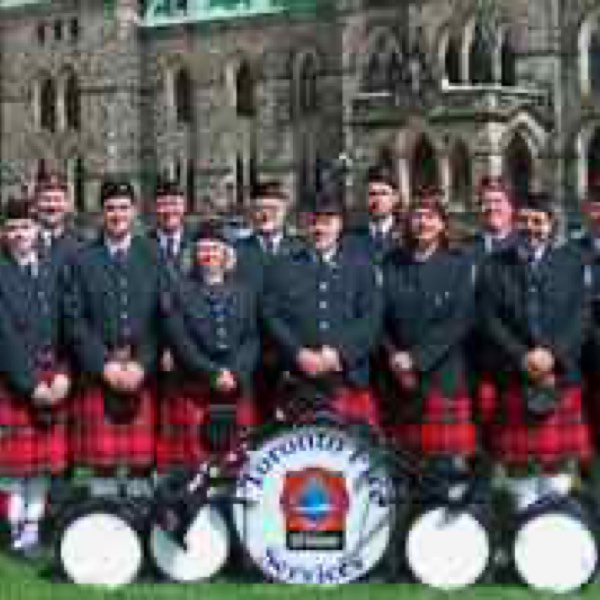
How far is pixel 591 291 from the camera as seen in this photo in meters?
10.0

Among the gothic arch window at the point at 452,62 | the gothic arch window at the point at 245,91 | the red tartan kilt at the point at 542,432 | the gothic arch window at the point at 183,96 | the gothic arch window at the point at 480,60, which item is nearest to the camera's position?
the red tartan kilt at the point at 542,432

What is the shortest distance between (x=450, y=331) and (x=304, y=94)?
3762 cm

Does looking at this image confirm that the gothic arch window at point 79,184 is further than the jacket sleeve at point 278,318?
Yes

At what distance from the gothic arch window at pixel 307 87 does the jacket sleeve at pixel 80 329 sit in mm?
36705

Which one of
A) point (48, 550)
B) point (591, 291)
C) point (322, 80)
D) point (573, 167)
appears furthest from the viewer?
point (322, 80)

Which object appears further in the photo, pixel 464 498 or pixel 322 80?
pixel 322 80

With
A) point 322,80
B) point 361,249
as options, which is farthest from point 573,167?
point 361,249

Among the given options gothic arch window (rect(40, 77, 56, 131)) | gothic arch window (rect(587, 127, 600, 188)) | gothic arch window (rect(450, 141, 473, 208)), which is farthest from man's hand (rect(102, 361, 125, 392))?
gothic arch window (rect(40, 77, 56, 131))

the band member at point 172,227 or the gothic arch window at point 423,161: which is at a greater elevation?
the gothic arch window at point 423,161

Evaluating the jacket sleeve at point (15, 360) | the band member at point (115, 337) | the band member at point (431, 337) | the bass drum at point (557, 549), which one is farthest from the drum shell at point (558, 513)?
the jacket sleeve at point (15, 360)

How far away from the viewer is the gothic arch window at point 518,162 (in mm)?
40688

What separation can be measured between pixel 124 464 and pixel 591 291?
282 cm

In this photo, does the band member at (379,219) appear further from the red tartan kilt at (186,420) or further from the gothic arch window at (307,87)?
the gothic arch window at (307,87)

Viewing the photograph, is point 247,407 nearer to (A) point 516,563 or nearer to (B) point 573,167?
(A) point 516,563
